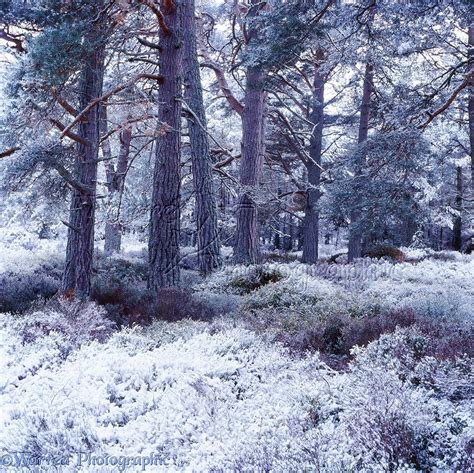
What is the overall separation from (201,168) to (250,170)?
2.45 metres

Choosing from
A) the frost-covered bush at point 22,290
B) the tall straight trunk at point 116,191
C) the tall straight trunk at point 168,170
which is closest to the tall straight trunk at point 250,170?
the tall straight trunk at point 116,191

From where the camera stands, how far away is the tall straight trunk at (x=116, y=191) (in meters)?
9.97

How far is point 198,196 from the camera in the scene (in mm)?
11461

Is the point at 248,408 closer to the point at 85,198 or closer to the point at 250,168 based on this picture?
the point at 85,198

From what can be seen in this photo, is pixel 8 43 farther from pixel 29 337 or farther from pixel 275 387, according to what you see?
pixel 275 387

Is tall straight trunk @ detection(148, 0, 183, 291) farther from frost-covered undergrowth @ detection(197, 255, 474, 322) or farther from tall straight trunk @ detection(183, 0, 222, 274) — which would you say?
tall straight trunk @ detection(183, 0, 222, 274)

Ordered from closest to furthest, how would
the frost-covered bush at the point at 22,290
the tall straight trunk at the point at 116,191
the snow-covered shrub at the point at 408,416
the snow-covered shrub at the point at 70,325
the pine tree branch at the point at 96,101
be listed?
the snow-covered shrub at the point at 408,416, the snow-covered shrub at the point at 70,325, the pine tree branch at the point at 96,101, the frost-covered bush at the point at 22,290, the tall straight trunk at the point at 116,191

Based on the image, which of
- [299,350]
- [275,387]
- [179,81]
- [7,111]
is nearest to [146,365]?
[275,387]

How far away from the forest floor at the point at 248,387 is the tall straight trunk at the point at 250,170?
5.67 metres

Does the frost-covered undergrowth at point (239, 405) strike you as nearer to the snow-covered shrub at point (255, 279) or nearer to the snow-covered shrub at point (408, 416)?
the snow-covered shrub at point (408, 416)

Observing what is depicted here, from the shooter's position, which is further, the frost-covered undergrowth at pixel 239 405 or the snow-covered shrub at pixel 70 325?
the snow-covered shrub at pixel 70 325

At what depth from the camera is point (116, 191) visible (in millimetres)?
10195

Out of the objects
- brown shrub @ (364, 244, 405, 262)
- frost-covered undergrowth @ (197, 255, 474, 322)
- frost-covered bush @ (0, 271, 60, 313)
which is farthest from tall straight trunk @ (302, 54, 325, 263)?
frost-covered bush @ (0, 271, 60, 313)

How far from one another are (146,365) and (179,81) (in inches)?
250
